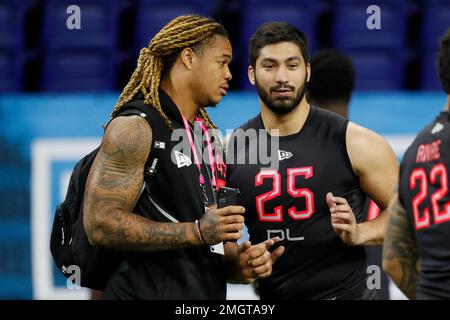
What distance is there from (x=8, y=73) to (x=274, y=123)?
10.9ft

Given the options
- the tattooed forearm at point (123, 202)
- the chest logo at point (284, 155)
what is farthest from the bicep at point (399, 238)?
the chest logo at point (284, 155)

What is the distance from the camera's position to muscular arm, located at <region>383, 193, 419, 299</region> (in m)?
3.66

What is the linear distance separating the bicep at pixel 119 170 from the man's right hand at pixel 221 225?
30cm

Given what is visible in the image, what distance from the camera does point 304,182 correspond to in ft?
15.3

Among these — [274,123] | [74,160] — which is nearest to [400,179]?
[274,123]

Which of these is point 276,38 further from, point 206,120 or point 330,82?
point 330,82

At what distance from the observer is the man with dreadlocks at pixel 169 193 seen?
Answer: 3.73m

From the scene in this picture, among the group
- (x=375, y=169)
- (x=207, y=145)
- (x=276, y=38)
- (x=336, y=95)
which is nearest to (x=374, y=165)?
(x=375, y=169)

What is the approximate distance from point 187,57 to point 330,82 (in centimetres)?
172

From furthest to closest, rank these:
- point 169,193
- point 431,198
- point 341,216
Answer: point 341,216, point 169,193, point 431,198

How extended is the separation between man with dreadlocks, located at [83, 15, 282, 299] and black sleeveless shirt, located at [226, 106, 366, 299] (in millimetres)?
557

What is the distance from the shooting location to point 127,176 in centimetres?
373

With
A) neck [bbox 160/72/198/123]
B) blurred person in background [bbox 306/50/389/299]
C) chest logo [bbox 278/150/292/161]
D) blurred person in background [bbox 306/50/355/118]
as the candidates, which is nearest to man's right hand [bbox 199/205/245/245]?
neck [bbox 160/72/198/123]
